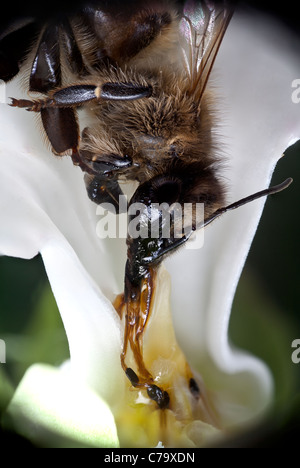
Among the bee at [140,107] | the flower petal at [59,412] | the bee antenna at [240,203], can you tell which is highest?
the bee at [140,107]

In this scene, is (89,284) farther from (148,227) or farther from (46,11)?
(46,11)

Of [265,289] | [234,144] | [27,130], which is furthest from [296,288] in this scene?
[27,130]

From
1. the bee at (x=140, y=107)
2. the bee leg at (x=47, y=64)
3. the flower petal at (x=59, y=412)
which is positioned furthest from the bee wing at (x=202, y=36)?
the flower petal at (x=59, y=412)

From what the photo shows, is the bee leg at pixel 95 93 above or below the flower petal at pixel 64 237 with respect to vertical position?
above

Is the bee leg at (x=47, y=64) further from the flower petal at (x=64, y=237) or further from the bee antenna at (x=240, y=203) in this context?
the bee antenna at (x=240, y=203)

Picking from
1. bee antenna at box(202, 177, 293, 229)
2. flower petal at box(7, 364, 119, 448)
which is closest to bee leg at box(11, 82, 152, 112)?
bee antenna at box(202, 177, 293, 229)

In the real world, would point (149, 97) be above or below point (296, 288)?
above

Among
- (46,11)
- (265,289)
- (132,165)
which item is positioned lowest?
(265,289)
